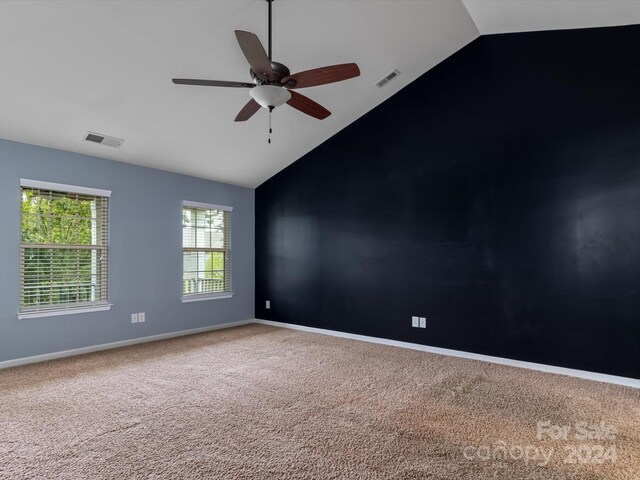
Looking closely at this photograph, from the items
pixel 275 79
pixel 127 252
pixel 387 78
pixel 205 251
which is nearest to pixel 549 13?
pixel 387 78

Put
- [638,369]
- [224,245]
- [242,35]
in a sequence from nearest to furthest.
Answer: [242,35] → [638,369] → [224,245]

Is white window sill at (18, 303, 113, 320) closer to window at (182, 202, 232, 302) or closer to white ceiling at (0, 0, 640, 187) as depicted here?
window at (182, 202, 232, 302)

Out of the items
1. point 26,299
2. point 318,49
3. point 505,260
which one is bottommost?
point 26,299

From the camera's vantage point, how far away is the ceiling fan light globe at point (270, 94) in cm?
248

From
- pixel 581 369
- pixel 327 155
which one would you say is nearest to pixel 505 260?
pixel 581 369

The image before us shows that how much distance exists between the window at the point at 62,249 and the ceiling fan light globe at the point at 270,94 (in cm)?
292

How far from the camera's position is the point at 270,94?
8.26 feet

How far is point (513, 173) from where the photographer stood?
391 centimetres

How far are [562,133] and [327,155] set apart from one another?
2921mm

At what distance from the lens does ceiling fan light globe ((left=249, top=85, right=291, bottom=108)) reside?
248 centimetres

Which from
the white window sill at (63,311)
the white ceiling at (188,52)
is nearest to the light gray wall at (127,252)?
the white window sill at (63,311)

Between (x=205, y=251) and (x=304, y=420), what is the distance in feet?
11.9

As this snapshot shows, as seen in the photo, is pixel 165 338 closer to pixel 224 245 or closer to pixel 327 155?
pixel 224 245

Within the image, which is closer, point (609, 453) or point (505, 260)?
point (609, 453)
